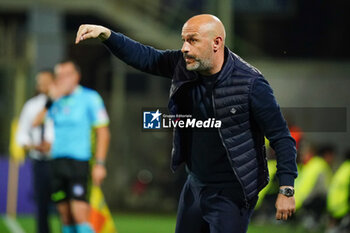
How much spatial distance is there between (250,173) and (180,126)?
551 mm

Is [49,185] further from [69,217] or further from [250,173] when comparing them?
[250,173]

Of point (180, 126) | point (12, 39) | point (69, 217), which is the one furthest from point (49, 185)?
point (12, 39)

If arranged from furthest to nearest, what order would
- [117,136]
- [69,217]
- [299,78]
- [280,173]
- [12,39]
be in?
1. [12,39]
2. [299,78]
3. [117,136]
4. [69,217]
5. [280,173]

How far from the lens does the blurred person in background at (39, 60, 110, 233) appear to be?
8.91 m

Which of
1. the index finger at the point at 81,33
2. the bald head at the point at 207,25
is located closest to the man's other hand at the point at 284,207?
the bald head at the point at 207,25

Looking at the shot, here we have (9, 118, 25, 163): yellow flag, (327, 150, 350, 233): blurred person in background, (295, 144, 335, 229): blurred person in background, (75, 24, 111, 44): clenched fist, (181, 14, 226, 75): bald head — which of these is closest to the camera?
(75, 24, 111, 44): clenched fist

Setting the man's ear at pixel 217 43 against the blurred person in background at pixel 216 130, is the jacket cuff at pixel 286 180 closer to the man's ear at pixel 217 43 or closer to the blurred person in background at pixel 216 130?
the blurred person in background at pixel 216 130

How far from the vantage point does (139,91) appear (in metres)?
18.5

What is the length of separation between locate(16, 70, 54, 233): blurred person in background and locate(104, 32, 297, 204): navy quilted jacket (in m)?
4.43

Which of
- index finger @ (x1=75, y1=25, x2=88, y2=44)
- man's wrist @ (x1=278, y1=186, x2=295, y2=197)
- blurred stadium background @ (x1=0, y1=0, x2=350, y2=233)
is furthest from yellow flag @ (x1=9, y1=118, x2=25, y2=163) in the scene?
man's wrist @ (x1=278, y1=186, x2=295, y2=197)

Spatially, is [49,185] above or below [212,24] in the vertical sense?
below

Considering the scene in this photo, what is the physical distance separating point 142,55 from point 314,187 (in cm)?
900

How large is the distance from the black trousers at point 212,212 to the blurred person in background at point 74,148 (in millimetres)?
3133

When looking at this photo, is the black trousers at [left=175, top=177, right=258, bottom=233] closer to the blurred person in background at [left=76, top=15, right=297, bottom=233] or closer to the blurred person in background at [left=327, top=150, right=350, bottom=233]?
the blurred person in background at [left=76, top=15, right=297, bottom=233]
